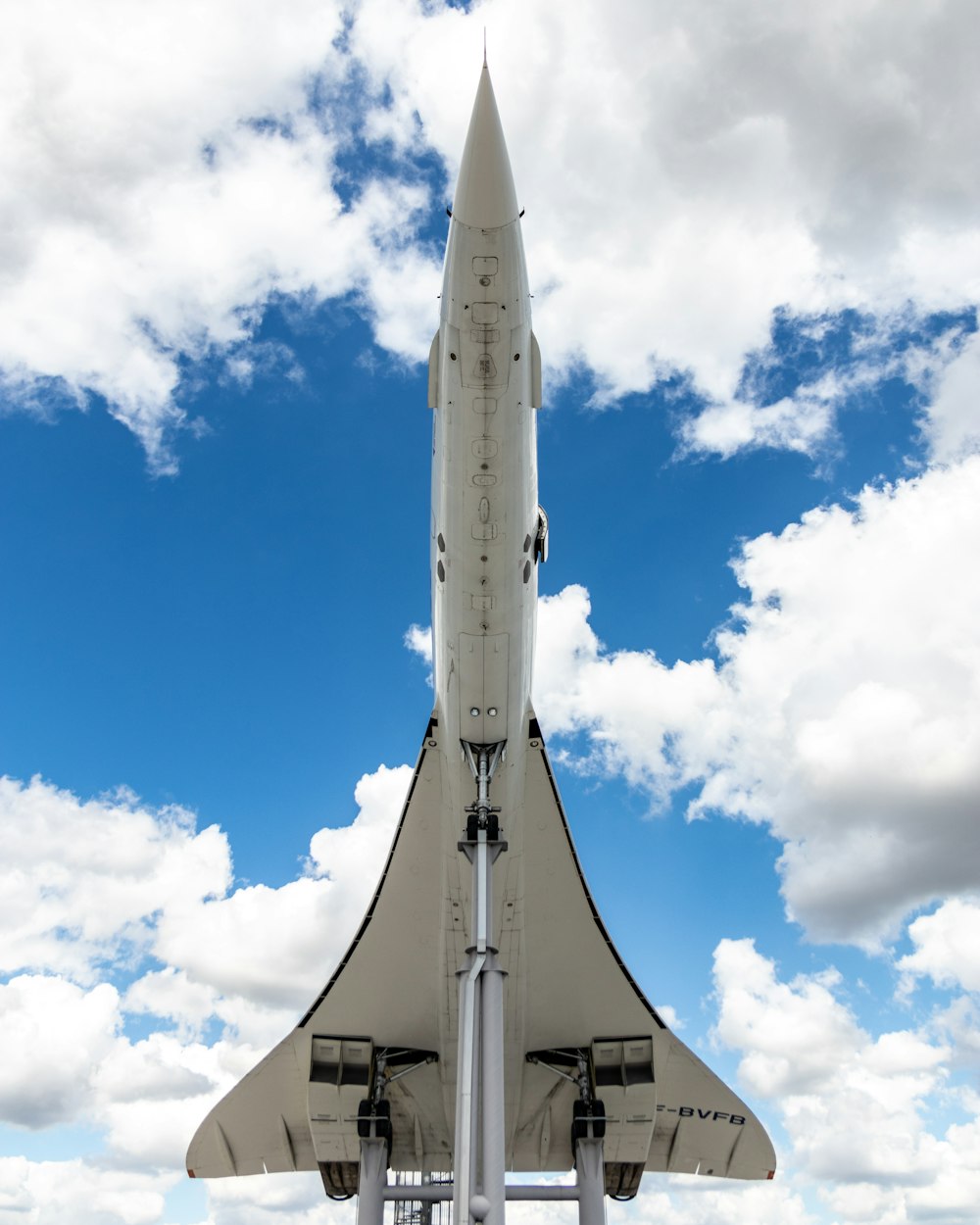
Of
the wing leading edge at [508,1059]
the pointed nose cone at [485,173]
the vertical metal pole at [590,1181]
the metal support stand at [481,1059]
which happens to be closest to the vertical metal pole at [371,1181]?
the wing leading edge at [508,1059]

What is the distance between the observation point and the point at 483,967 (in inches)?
422

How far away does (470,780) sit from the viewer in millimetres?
12023

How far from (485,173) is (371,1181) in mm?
12804

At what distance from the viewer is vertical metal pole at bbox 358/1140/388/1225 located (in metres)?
13.5

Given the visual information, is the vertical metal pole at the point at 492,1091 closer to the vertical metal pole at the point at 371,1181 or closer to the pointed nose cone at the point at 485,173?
the vertical metal pole at the point at 371,1181

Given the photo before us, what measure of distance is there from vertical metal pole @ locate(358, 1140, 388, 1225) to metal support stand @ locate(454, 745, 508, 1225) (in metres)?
3.99

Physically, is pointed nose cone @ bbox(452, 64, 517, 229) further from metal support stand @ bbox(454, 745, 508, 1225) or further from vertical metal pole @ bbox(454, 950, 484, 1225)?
vertical metal pole @ bbox(454, 950, 484, 1225)

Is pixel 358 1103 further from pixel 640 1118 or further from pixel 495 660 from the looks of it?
pixel 495 660

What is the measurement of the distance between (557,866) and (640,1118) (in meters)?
4.29

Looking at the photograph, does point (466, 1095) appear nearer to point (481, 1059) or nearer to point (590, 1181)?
point (481, 1059)

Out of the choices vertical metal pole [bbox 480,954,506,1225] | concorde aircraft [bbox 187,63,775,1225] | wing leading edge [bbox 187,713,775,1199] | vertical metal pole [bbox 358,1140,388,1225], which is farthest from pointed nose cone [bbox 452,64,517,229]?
vertical metal pole [bbox 358,1140,388,1225]

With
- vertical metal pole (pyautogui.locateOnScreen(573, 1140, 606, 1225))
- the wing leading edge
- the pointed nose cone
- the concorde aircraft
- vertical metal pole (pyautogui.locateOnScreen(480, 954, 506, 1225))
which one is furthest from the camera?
the wing leading edge

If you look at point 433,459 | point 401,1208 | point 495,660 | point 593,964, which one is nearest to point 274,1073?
point 401,1208

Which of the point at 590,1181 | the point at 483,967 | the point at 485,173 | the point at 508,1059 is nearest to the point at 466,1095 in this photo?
the point at 483,967
